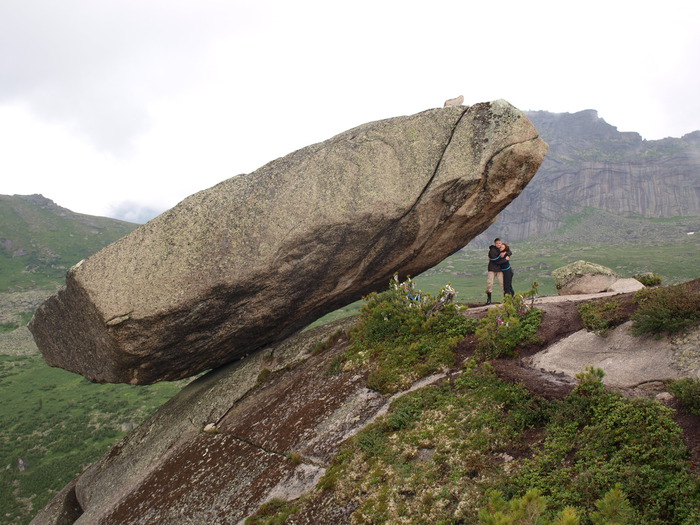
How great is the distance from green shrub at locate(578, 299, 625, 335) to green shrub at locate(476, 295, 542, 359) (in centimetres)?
148

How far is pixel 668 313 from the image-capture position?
1137 centimetres

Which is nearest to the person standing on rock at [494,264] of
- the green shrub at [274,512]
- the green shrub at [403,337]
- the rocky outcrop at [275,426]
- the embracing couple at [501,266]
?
the embracing couple at [501,266]

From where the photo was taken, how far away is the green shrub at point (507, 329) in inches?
516

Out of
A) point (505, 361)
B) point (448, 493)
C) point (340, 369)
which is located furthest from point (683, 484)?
point (340, 369)

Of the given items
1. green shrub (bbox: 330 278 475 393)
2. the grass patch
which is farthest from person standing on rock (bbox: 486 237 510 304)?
the grass patch

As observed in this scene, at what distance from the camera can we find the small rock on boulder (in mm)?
24750

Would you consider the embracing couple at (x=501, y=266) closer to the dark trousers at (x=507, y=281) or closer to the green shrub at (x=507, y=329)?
the dark trousers at (x=507, y=281)

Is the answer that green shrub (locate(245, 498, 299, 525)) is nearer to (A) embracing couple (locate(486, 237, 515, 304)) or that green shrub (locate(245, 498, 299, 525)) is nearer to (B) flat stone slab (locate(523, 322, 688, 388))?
(B) flat stone slab (locate(523, 322, 688, 388))

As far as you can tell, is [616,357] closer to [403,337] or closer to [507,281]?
[403,337]

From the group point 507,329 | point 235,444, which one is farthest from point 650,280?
point 235,444

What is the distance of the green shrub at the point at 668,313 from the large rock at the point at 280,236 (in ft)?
28.5

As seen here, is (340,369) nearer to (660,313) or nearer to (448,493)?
(448,493)

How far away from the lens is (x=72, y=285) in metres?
17.3

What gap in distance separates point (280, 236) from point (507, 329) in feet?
32.2
